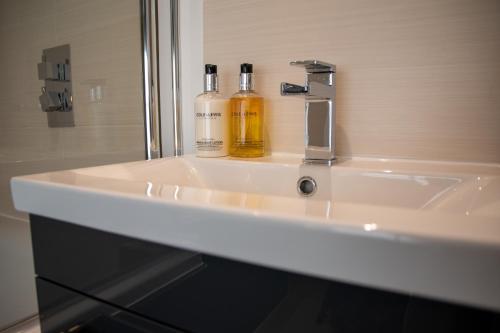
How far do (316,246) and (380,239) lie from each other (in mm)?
42

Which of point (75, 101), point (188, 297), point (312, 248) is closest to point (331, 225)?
point (312, 248)

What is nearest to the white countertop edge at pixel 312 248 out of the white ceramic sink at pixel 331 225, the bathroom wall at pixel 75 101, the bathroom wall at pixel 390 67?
the white ceramic sink at pixel 331 225

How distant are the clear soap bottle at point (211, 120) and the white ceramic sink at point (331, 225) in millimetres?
279

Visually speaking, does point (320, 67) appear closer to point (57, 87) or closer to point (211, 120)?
point (211, 120)

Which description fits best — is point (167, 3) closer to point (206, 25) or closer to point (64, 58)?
point (206, 25)

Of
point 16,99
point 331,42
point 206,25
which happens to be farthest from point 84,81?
point 331,42

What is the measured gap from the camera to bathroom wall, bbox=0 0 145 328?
2.77 ft

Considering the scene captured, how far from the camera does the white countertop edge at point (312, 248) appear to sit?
20 cm

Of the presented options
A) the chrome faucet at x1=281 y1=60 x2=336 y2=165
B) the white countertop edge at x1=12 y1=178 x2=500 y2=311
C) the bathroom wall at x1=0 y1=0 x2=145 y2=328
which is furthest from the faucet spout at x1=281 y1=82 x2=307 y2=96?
the bathroom wall at x1=0 y1=0 x2=145 y2=328

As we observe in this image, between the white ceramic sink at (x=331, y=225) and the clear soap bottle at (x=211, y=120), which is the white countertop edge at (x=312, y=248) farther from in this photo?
the clear soap bottle at (x=211, y=120)

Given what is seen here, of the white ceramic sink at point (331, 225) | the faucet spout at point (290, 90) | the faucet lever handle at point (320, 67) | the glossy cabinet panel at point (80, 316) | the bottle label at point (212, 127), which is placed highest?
the faucet lever handle at point (320, 67)

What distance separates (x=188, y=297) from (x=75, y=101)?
82 cm

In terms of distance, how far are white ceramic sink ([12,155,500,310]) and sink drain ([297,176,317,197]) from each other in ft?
0.41

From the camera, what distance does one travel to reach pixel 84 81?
0.93 metres
